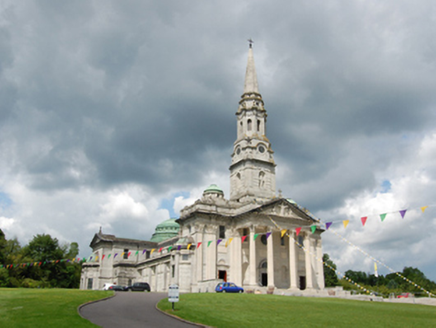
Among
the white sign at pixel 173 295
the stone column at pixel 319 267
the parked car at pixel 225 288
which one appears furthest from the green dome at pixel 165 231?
the white sign at pixel 173 295

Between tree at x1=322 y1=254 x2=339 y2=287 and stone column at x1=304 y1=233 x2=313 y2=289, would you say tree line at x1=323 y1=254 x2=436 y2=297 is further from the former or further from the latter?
stone column at x1=304 y1=233 x2=313 y2=289

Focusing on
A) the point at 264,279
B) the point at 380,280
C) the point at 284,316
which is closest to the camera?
the point at 284,316

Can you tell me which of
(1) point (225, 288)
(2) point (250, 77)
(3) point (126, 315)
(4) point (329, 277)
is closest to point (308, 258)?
(1) point (225, 288)

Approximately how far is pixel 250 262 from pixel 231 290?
35.3 ft

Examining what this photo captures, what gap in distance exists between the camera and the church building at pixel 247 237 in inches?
2190

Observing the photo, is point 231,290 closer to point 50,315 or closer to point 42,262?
point 50,315

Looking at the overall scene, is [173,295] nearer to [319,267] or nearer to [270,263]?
[270,263]

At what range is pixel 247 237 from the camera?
59562 millimetres

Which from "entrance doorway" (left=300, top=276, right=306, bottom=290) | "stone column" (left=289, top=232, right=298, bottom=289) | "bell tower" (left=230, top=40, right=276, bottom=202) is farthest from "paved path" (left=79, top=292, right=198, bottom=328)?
"entrance doorway" (left=300, top=276, right=306, bottom=290)

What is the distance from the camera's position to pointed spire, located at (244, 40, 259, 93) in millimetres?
73562

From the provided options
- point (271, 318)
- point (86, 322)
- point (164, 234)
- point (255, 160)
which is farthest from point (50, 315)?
point (164, 234)

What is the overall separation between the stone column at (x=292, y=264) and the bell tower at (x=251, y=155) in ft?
32.8

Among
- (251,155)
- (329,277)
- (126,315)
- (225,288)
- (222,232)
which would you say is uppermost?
(251,155)

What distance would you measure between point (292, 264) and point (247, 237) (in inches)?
305
